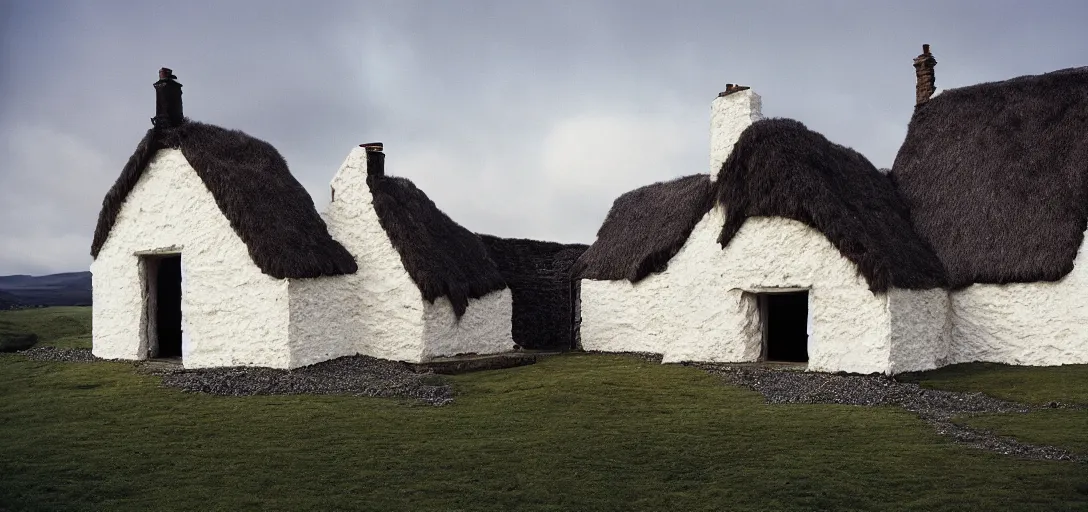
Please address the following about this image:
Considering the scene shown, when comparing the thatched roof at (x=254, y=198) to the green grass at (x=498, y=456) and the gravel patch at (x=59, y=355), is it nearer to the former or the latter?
the gravel patch at (x=59, y=355)

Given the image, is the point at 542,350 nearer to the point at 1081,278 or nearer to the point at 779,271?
the point at 779,271

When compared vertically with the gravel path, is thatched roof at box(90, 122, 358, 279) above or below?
above

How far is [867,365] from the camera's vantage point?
14.9 m

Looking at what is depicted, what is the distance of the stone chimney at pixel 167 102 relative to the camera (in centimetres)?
1680

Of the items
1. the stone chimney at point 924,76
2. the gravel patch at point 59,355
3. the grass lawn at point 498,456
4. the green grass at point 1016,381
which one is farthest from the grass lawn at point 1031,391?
the gravel patch at point 59,355

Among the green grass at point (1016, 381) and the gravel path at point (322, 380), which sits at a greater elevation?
the gravel path at point (322, 380)

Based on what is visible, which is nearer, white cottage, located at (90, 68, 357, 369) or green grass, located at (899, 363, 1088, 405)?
green grass, located at (899, 363, 1088, 405)

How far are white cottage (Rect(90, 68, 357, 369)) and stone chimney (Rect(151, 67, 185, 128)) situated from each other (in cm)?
2

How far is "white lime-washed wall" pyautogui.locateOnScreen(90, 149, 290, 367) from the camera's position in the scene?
15344mm

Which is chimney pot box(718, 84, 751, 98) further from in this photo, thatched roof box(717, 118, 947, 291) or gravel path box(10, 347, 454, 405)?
gravel path box(10, 347, 454, 405)

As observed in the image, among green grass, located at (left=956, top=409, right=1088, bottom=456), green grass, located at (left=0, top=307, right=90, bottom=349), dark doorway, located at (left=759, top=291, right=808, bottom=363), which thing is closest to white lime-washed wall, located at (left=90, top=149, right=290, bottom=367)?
green grass, located at (left=0, top=307, right=90, bottom=349)

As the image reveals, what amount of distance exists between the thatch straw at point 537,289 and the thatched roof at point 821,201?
6373mm

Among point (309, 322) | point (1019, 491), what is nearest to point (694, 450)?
point (1019, 491)

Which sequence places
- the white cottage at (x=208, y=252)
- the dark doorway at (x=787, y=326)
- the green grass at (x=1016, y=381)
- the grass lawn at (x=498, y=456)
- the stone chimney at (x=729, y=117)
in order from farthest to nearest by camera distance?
the dark doorway at (x=787, y=326), the stone chimney at (x=729, y=117), the white cottage at (x=208, y=252), the green grass at (x=1016, y=381), the grass lawn at (x=498, y=456)
